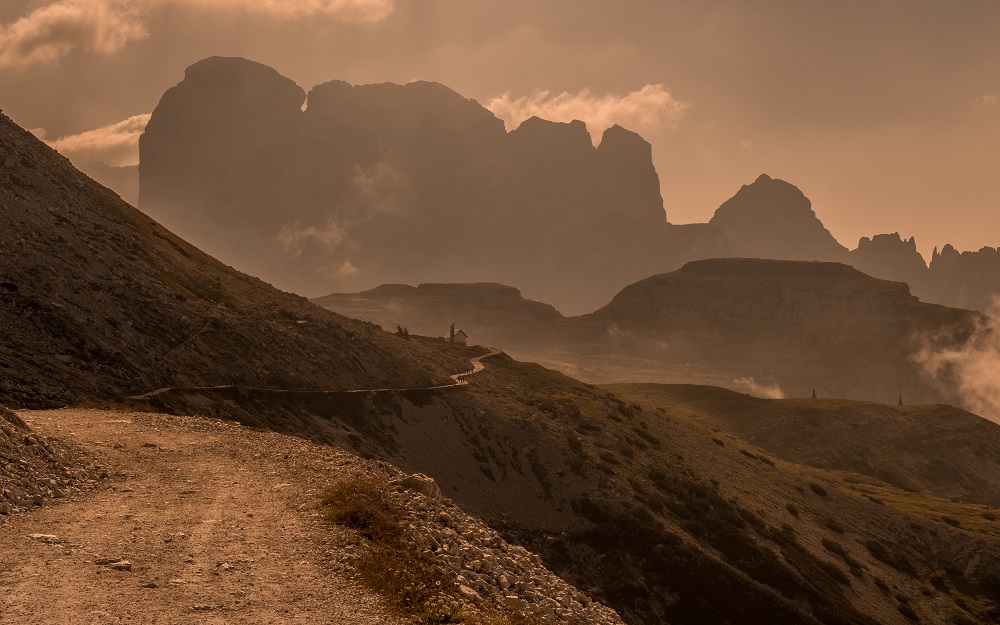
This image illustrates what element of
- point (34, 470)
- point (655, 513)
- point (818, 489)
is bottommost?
point (818, 489)

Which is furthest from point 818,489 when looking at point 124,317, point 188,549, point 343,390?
point 188,549

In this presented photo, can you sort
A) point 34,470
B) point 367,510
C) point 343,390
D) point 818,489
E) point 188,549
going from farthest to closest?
point 818,489, point 343,390, point 34,470, point 367,510, point 188,549

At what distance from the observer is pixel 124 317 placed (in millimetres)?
73500

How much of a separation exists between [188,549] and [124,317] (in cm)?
5695

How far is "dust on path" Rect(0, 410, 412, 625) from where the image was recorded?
63.3 ft

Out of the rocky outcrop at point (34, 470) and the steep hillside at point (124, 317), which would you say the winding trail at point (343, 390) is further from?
the rocky outcrop at point (34, 470)

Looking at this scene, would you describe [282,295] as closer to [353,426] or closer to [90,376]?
[353,426]

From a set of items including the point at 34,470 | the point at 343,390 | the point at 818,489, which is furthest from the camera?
the point at 818,489

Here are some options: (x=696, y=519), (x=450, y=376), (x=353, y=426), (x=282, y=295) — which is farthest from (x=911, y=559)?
(x=282, y=295)

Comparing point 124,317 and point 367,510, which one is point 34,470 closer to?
point 367,510

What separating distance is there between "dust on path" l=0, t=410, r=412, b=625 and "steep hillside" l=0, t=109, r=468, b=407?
21780mm

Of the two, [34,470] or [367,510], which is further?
[34,470]

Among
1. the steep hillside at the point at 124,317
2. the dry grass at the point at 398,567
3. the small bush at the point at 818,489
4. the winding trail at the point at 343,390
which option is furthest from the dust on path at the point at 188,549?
the small bush at the point at 818,489

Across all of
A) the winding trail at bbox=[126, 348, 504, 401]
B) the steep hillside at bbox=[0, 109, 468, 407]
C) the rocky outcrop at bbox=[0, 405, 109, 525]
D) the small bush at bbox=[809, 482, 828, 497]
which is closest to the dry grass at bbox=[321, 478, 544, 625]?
the rocky outcrop at bbox=[0, 405, 109, 525]
